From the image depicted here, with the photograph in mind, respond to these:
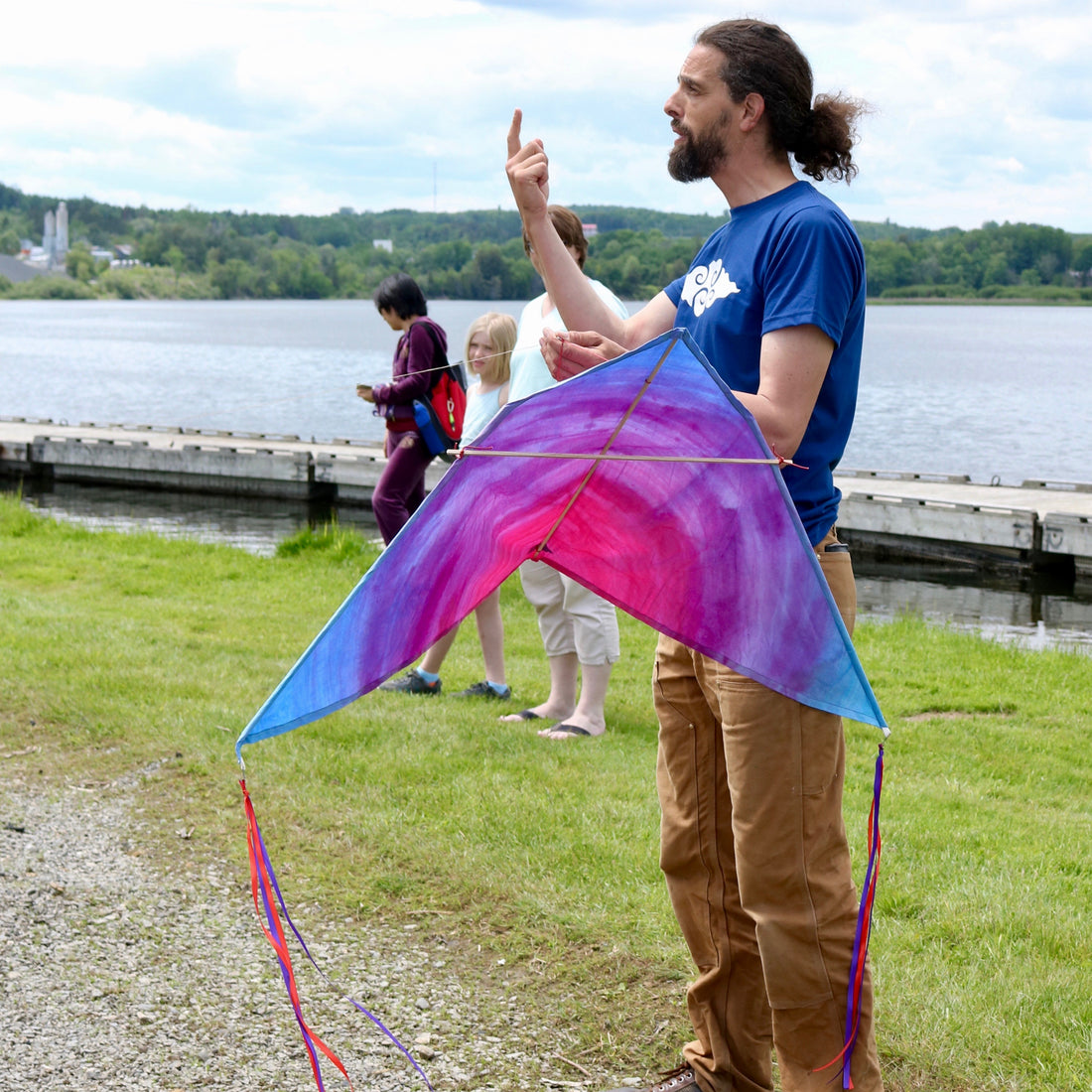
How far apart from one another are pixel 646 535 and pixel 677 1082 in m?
1.32

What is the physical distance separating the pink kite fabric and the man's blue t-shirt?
158mm

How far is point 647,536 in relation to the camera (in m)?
2.78

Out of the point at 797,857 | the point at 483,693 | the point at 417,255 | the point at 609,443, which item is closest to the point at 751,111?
the point at 609,443

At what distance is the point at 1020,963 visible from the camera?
3.49 meters

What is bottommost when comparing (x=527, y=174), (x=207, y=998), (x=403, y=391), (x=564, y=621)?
(x=207, y=998)

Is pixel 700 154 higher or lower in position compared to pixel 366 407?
higher

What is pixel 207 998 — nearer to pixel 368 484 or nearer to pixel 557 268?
pixel 557 268

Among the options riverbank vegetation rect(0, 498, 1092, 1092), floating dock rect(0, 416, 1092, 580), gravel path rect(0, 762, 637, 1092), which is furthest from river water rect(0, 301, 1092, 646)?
gravel path rect(0, 762, 637, 1092)

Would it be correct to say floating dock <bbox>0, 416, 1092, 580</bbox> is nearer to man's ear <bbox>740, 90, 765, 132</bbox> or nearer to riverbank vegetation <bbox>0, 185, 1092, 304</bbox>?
riverbank vegetation <bbox>0, 185, 1092, 304</bbox>

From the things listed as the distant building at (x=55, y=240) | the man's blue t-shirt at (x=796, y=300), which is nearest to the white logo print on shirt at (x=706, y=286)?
the man's blue t-shirt at (x=796, y=300)

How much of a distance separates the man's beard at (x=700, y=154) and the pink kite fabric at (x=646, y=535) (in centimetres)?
51

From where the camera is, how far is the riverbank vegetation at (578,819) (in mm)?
3309

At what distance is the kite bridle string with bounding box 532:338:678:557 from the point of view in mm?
2318

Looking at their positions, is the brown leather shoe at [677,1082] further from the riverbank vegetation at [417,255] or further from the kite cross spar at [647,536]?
the riverbank vegetation at [417,255]
